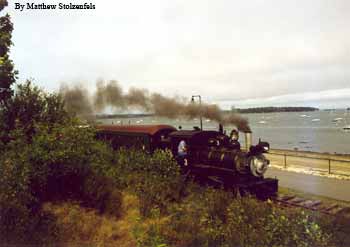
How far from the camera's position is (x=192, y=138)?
13.3 metres

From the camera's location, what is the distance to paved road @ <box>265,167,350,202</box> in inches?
592

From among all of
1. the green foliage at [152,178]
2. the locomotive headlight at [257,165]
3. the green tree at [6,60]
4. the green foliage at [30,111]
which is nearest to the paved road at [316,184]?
the locomotive headlight at [257,165]

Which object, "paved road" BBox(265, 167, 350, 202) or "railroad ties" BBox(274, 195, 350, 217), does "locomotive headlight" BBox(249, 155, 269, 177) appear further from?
"paved road" BBox(265, 167, 350, 202)

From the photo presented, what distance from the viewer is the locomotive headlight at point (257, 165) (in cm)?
1212

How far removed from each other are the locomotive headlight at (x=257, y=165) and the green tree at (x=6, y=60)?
886 cm

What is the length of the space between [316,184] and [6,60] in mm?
15242

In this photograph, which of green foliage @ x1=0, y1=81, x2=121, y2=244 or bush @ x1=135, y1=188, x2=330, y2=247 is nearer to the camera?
bush @ x1=135, y1=188, x2=330, y2=247

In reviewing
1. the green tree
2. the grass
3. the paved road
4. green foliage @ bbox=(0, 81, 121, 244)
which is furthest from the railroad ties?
the green tree

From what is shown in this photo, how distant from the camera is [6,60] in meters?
11.9

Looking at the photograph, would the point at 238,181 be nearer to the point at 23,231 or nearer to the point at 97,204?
the point at 97,204

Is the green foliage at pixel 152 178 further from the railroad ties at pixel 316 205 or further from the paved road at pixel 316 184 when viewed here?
the paved road at pixel 316 184

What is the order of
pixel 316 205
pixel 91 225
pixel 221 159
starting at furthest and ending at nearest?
pixel 221 159 < pixel 316 205 < pixel 91 225

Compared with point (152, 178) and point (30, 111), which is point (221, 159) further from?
point (30, 111)

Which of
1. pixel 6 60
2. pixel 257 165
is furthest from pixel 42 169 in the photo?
pixel 257 165
